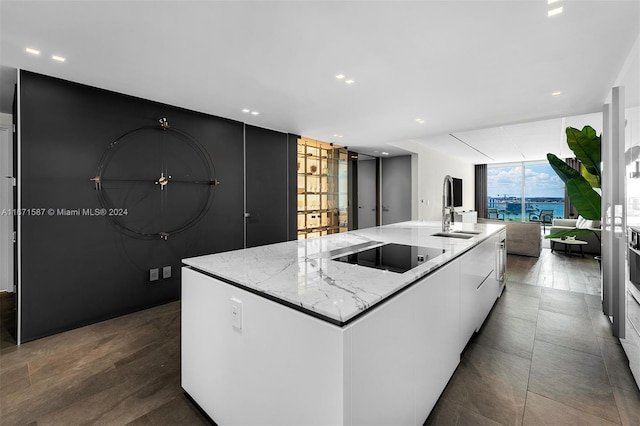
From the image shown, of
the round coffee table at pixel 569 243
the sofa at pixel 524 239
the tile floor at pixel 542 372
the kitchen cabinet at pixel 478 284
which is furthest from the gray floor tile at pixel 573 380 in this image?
the round coffee table at pixel 569 243

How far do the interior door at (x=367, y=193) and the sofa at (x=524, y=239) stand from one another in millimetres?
2962

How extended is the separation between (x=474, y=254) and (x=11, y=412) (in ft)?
10.0

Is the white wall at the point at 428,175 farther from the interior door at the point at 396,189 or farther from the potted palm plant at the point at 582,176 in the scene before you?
the potted palm plant at the point at 582,176

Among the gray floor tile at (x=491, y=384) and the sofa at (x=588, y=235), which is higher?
the sofa at (x=588, y=235)

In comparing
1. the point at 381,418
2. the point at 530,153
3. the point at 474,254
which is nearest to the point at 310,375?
the point at 381,418

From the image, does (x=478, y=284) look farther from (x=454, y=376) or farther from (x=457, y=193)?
(x=457, y=193)

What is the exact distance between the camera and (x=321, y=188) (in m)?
5.58

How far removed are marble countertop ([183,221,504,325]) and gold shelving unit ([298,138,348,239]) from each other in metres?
3.19

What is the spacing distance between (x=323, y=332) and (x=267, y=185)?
146 inches

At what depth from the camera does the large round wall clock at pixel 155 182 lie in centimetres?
291

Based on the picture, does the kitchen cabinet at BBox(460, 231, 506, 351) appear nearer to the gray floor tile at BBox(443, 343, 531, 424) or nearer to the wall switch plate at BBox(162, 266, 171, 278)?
the gray floor tile at BBox(443, 343, 531, 424)

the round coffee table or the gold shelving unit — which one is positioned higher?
the gold shelving unit

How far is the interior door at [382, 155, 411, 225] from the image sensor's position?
6.96 m

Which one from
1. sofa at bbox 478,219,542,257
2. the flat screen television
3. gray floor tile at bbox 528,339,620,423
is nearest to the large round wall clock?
gray floor tile at bbox 528,339,620,423
